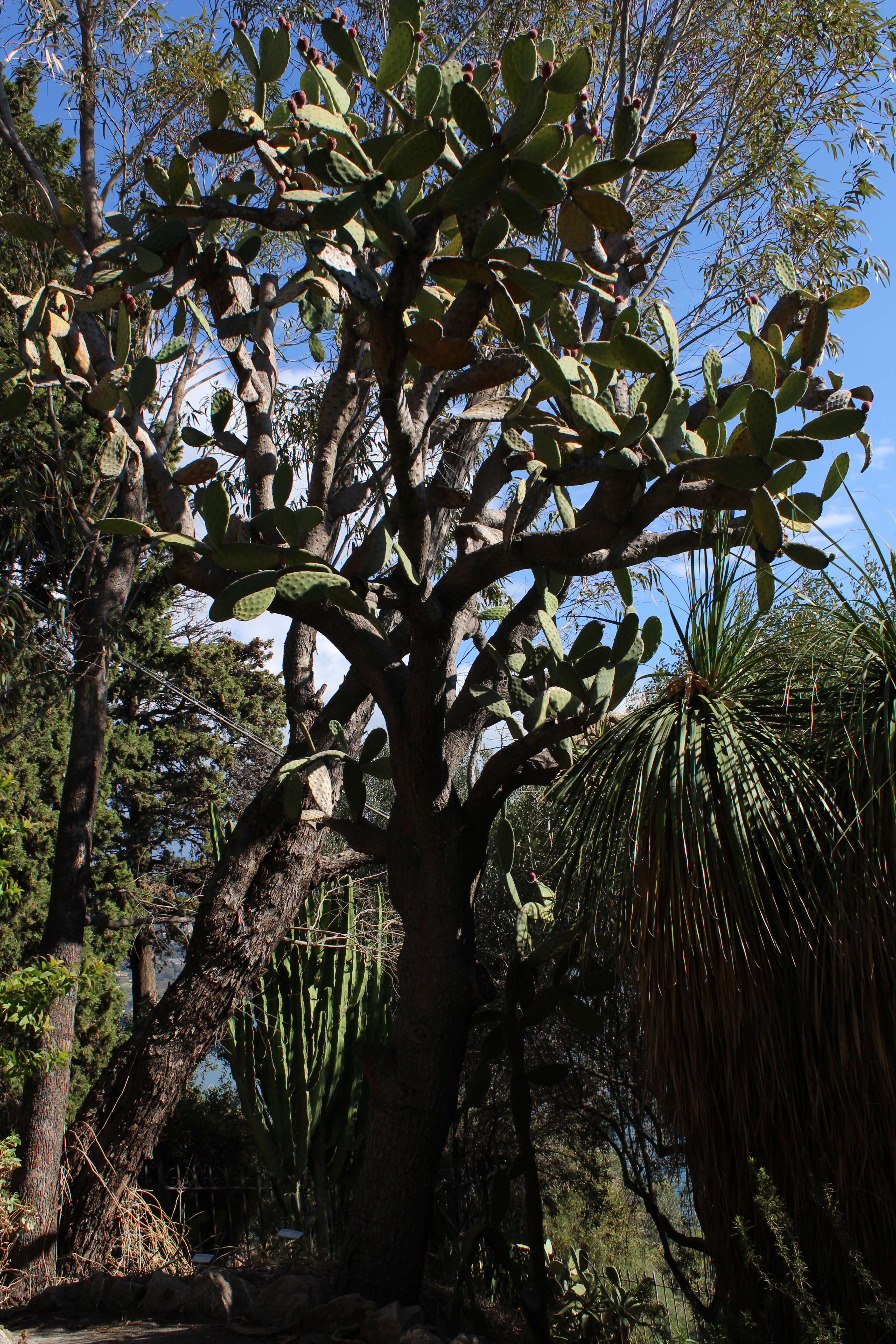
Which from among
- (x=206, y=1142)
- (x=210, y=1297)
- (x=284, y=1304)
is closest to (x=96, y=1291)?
(x=210, y=1297)

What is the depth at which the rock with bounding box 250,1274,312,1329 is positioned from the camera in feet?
7.98

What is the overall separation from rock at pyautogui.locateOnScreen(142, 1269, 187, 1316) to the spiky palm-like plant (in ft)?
5.77

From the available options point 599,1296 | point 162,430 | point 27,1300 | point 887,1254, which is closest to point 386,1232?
point 599,1296

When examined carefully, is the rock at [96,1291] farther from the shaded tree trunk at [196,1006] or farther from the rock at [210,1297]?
the shaded tree trunk at [196,1006]

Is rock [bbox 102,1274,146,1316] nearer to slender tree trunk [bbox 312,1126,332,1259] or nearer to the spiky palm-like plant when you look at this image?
slender tree trunk [bbox 312,1126,332,1259]

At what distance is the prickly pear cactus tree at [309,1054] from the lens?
472cm

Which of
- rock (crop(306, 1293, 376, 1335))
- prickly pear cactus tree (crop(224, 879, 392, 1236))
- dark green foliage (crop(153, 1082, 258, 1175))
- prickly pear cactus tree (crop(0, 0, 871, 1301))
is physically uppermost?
prickly pear cactus tree (crop(0, 0, 871, 1301))

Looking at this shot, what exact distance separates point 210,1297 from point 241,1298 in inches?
4.1

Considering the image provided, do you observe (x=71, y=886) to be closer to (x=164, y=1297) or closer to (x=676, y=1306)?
(x=164, y=1297)

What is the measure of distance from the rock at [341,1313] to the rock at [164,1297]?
0.68 m

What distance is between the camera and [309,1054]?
4.91 meters

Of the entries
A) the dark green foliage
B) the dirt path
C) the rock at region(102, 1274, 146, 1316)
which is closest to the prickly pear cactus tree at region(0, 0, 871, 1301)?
the dirt path

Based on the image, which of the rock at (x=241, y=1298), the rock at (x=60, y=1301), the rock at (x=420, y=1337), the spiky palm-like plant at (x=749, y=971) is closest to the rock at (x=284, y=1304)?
the rock at (x=241, y=1298)

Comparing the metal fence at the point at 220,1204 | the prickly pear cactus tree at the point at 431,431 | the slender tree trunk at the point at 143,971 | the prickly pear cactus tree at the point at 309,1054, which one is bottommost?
the metal fence at the point at 220,1204
